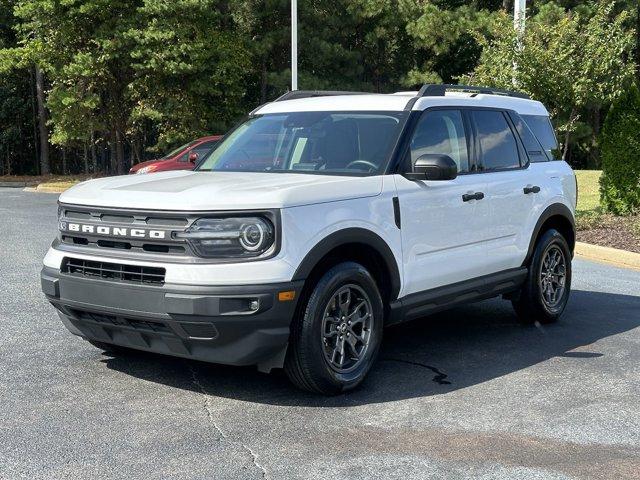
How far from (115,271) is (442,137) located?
2.69 metres

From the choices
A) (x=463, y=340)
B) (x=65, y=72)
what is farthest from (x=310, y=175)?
(x=65, y=72)

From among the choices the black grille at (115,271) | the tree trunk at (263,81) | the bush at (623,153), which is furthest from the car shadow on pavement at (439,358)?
the tree trunk at (263,81)

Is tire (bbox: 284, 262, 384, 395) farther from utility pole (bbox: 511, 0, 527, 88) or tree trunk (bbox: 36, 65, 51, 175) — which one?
tree trunk (bbox: 36, 65, 51, 175)

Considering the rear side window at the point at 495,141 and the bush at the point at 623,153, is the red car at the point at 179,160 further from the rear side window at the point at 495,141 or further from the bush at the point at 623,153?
the rear side window at the point at 495,141

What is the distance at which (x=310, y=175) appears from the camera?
230 inches

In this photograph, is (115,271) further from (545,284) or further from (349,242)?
(545,284)

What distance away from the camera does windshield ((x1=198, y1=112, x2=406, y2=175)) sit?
603 centimetres

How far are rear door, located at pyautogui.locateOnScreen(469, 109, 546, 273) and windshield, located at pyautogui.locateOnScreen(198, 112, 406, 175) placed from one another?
1.09 meters

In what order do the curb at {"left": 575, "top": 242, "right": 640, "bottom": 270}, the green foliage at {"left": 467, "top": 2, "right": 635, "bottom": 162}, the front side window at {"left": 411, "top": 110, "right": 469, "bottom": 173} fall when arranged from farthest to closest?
the green foliage at {"left": 467, "top": 2, "right": 635, "bottom": 162} < the curb at {"left": 575, "top": 242, "right": 640, "bottom": 270} < the front side window at {"left": 411, "top": 110, "right": 469, "bottom": 173}

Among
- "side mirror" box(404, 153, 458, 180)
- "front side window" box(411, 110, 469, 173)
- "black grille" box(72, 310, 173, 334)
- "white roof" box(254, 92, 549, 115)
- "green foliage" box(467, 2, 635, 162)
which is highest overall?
"green foliage" box(467, 2, 635, 162)

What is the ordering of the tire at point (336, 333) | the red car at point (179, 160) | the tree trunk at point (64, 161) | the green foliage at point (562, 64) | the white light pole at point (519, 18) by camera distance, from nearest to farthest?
the tire at point (336, 333) < the green foliage at point (562, 64) < the white light pole at point (519, 18) < the red car at point (179, 160) < the tree trunk at point (64, 161)

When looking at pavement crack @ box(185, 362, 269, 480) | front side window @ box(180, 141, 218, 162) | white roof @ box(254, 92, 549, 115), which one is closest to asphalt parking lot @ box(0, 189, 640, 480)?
pavement crack @ box(185, 362, 269, 480)

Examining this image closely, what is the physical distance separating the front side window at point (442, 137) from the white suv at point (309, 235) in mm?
14

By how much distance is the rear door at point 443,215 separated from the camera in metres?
5.96
